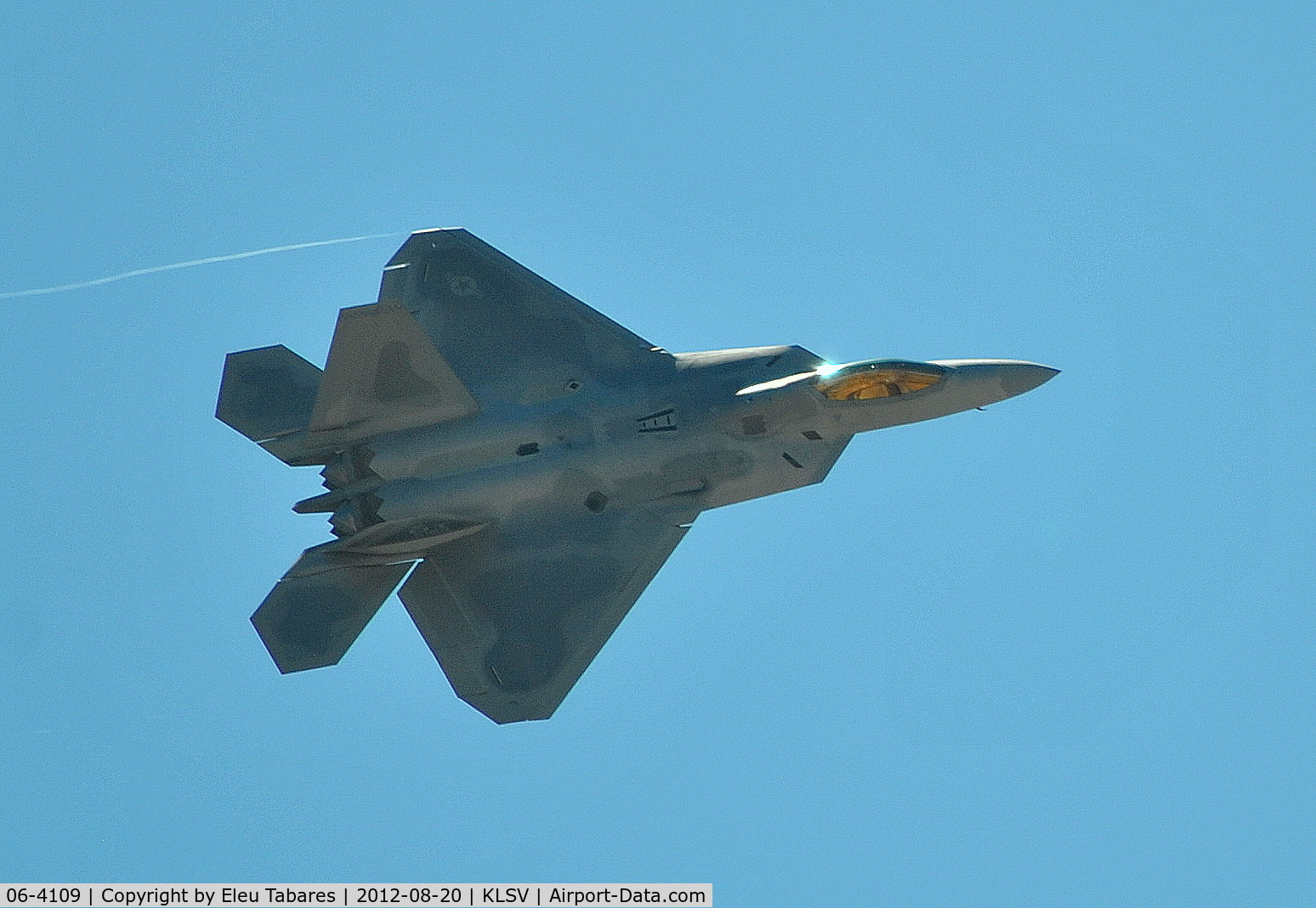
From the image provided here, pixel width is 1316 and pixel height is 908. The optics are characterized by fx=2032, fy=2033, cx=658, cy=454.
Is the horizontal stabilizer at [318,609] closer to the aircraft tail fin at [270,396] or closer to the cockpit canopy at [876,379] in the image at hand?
the aircraft tail fin at [270,396]

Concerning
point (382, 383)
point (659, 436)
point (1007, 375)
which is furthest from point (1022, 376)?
point (382, 383)

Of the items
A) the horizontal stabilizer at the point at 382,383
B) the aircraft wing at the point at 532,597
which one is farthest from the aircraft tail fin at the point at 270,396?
the aircraft wing at the point at 532,597

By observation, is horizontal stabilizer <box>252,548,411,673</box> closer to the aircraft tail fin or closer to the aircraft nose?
the aircraft tail fin

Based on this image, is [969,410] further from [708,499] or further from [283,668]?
[283,668]

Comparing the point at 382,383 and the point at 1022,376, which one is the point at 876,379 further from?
the point at 382,383

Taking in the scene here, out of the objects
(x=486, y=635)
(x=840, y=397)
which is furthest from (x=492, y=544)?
(x=840, y=397)
